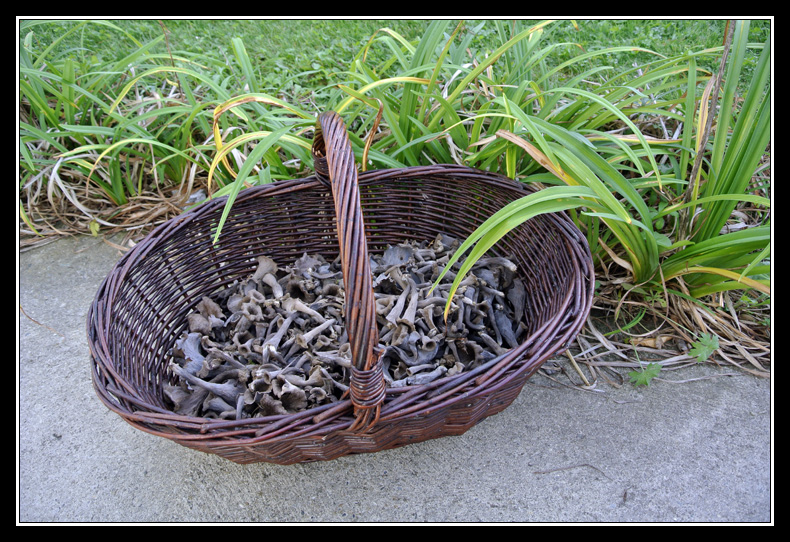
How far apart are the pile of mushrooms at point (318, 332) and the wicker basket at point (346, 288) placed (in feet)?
0.21

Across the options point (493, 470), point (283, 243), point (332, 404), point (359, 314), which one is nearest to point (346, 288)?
point (359, 314)

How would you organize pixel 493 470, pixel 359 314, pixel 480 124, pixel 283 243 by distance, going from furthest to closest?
pixel 283 243
pixel 480 124
pixel 493 470
pixel 359 314

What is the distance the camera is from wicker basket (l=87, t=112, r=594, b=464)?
815 millimetres

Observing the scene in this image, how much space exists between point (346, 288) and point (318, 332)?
1.56ft

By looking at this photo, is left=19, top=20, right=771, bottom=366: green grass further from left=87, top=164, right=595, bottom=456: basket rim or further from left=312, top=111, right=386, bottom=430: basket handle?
left=312, top=111, right=386, bottom=430: basket handle

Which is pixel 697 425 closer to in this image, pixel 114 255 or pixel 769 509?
pixel 769 509

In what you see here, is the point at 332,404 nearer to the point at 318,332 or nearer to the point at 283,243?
the point at 318,332

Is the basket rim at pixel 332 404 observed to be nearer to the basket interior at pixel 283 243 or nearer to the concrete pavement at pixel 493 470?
the basket interior at pixel 283 243

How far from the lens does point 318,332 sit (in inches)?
48.6

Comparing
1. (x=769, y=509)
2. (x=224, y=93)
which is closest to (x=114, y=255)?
(x=224, y=93)

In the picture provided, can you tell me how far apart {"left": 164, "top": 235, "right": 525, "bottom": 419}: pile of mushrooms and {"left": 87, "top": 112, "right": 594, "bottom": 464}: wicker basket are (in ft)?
0.21

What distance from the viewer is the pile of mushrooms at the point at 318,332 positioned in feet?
3.61

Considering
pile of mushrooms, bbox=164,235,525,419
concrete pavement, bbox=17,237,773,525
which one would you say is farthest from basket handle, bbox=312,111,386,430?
concrete pavement, bbox=17,237,773,525

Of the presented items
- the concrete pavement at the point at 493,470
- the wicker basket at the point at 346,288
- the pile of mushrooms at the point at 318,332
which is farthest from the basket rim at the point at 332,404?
the concrete pavement at the point at 493,470
